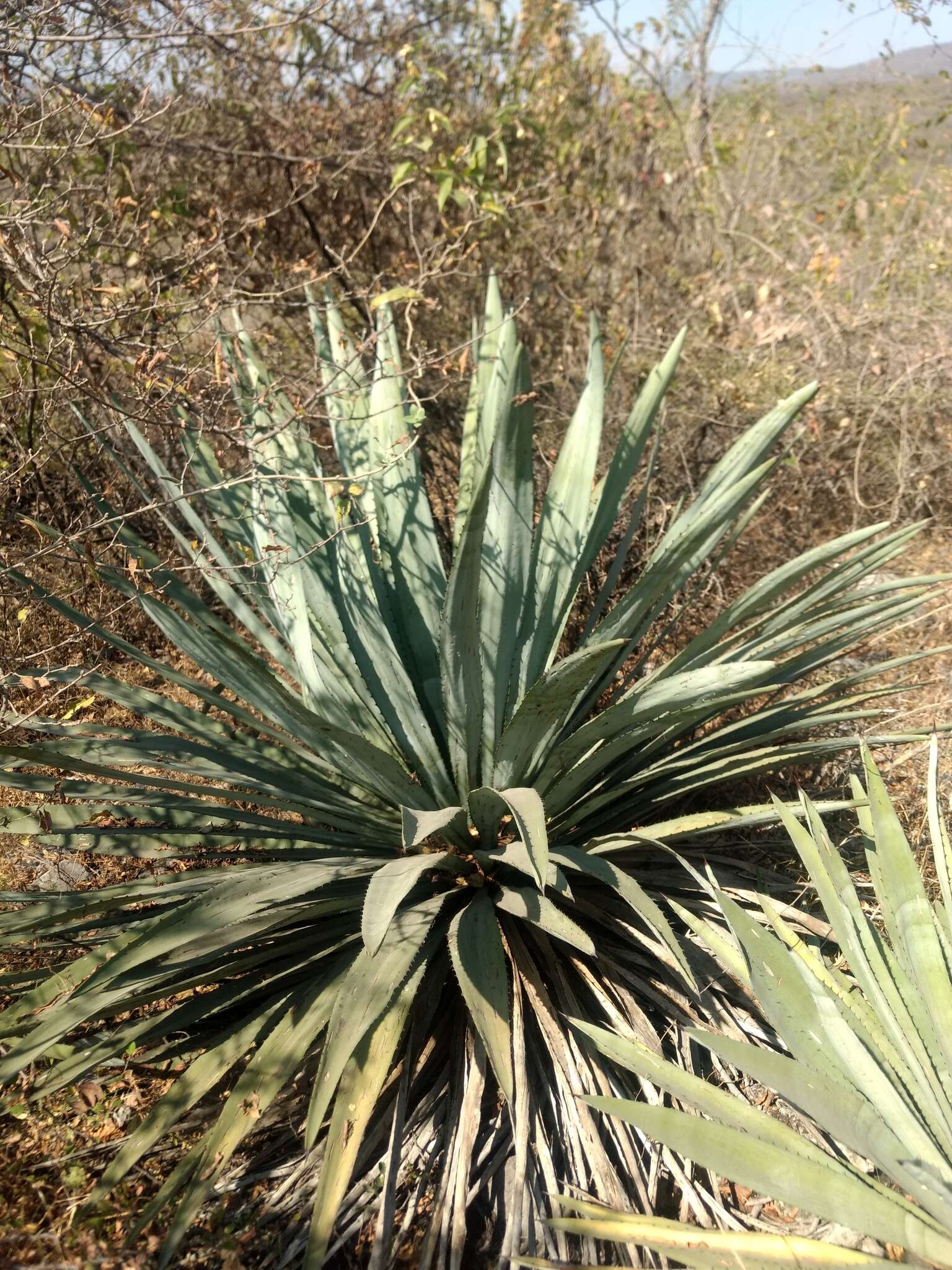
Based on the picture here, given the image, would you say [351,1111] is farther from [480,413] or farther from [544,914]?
[480,413]

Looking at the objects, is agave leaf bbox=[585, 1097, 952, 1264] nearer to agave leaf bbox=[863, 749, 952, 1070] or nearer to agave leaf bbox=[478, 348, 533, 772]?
agave leaf bbox=[863, 749, 952, 1070]

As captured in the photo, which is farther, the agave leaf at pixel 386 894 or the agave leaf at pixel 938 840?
the agave leaf at pixel 938 840

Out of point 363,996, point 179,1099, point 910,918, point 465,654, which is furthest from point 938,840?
point 179,1099

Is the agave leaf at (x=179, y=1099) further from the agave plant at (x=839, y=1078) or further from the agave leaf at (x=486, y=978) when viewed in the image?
the agave plant at (x=839, y=1078)

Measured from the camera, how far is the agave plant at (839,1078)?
4.35 ft

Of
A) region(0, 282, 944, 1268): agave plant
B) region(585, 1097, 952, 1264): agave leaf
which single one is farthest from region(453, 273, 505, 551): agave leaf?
region(585, 1097, 952, 1264): agave leaf

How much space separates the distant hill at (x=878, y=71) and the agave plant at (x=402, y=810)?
14.1ft

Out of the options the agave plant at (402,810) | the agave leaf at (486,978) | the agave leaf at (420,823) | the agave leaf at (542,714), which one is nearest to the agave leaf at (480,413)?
the agave plant at (402,810)

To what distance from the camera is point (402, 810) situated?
1.68 meters

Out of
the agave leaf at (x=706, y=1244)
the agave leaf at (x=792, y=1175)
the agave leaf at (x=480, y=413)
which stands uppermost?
the agave leaf at (x=480, y=413)

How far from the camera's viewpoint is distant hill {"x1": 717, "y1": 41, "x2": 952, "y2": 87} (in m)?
5.39

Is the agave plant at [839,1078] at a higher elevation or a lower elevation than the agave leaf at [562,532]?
lower

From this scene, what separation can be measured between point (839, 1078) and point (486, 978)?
0.60 m

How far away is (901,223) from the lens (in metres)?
5.57
